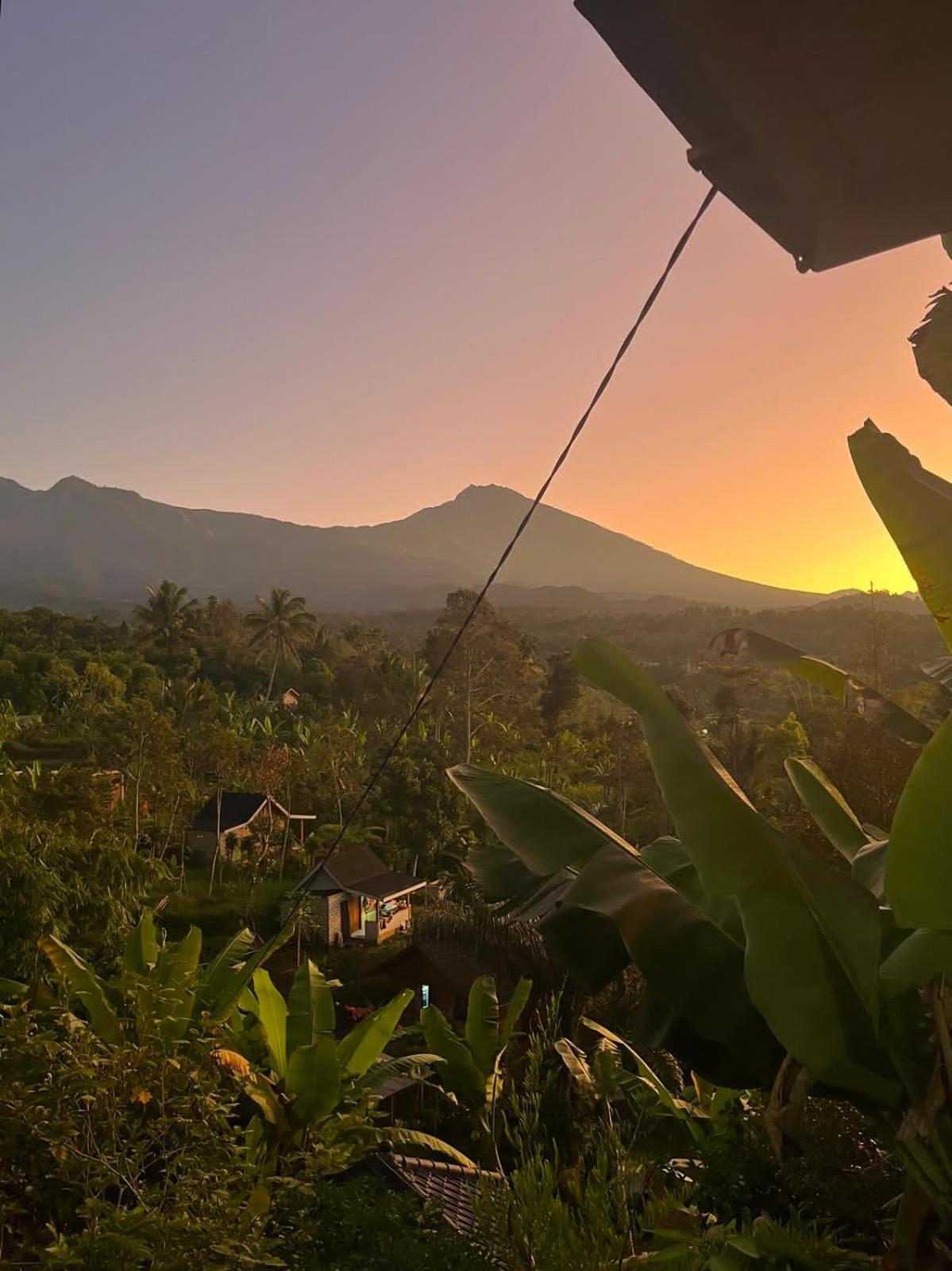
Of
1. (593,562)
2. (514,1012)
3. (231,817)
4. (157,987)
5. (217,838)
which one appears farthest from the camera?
(593,562)

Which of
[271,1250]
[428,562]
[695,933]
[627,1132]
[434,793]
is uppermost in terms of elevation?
[428,562]

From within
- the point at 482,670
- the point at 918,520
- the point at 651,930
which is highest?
the point at 918,520

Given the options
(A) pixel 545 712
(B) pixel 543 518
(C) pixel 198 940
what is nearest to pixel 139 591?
(B) pixel 543 518

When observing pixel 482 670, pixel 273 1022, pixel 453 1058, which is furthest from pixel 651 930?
pixel 482 670

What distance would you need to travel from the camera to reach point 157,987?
3.97 metres

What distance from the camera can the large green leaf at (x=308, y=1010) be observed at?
489 cm

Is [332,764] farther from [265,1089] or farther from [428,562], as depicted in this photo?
[428,562]

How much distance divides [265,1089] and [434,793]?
14010mm

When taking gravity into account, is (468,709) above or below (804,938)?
below

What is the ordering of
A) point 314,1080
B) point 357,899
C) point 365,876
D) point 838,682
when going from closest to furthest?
point 838,682 → point 314,1080 → point 357,899 → point 365,876

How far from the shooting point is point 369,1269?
229cm

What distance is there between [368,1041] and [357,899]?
12.3 meters

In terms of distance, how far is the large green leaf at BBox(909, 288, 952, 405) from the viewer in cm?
219

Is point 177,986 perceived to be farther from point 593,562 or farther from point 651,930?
point 593,562
